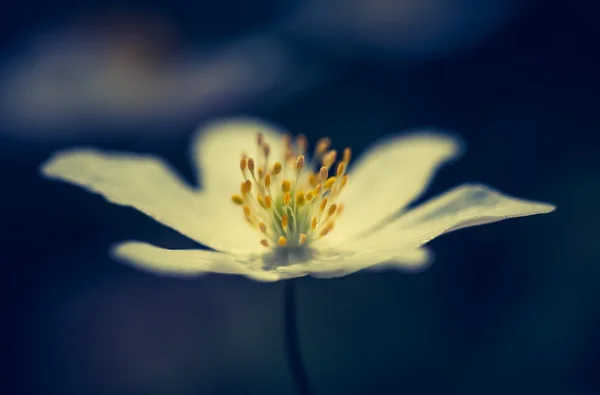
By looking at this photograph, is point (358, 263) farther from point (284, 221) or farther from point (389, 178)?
point (389, 178)

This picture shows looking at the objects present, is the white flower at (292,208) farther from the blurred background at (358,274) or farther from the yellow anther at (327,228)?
the blurred background at (358,274)

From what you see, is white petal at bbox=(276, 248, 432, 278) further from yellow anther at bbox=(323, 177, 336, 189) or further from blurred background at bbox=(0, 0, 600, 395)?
blurred background at bbox=(0, 0, 600, 395)

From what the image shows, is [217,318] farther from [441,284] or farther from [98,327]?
[441,284]

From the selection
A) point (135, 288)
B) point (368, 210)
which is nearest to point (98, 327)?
point (135, 288)

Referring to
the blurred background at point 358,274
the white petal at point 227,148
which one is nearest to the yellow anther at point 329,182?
the white petal at point 227,148

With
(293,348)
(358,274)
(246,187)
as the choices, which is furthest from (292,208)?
(358,274)

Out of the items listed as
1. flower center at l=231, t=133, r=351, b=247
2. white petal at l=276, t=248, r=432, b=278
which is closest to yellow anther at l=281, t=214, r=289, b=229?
flower center at l=231, t=133, r=351, b=247
